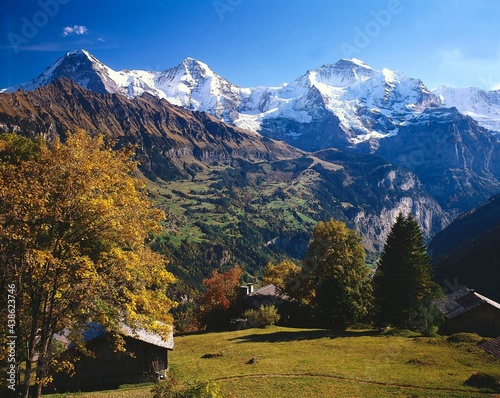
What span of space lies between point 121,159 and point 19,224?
258 inches

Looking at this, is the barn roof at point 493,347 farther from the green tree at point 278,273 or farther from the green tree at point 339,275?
the green tree at point 278,273

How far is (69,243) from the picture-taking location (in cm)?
1902

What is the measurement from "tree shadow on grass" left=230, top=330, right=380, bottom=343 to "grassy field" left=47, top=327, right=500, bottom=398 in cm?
15

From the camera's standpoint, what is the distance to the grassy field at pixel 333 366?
2983 centimetres

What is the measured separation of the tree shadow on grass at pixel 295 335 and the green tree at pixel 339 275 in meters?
3.79

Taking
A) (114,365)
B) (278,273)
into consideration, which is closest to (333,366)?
(114,365)

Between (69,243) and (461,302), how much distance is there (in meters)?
74.2

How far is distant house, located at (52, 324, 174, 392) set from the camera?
35.1 meters

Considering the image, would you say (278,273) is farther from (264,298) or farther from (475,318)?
(475,318)

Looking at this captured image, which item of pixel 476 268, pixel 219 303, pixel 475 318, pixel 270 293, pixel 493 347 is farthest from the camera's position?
pixel 476 268

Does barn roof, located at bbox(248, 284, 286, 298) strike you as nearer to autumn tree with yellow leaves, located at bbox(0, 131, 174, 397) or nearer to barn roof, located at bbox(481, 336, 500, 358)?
barn roof, located at bbox(481, 336, 500, 358)

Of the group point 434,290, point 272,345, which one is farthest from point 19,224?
point 434,290

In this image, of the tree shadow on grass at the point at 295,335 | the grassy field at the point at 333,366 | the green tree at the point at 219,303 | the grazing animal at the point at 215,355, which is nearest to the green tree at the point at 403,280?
the tree shadow on grass at the point at 295,335

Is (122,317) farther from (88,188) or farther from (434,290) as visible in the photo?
(434,290)
